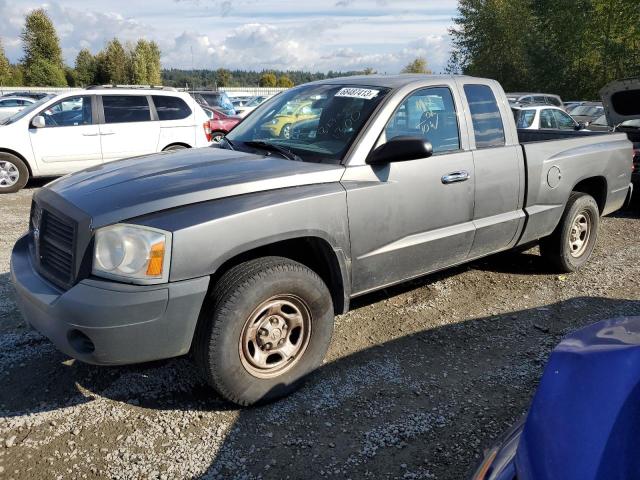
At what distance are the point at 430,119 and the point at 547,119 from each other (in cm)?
922

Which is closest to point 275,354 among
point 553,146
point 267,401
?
point 267,401

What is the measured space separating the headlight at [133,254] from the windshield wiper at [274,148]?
122 centimetres

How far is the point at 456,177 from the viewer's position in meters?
3.94

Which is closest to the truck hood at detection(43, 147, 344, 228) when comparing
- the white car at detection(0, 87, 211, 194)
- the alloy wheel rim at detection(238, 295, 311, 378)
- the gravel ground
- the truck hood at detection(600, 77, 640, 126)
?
the alloy wheel rim at detection(238, 295, 311, 378)

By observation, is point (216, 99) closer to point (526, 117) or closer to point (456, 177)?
point (526, 117)

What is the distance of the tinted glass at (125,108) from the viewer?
32.4ft

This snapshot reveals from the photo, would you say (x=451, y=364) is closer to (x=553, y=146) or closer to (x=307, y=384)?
(x=307, y=384)

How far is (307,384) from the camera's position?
341 centimetres

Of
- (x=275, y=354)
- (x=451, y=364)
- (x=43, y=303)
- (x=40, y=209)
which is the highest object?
(x=40, y=209)

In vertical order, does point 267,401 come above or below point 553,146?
below

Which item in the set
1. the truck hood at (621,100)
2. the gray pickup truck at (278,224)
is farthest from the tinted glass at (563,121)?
the gray pickup truck at (278,224)

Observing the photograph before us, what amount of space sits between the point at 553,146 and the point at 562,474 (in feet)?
13.4

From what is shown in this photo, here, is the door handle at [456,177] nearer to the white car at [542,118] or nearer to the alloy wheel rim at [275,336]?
the alloy wheel rim at [275,336]

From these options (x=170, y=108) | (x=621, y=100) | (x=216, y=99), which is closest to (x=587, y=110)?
(x=621, y=100)
